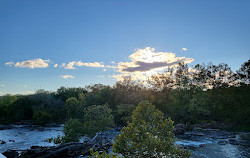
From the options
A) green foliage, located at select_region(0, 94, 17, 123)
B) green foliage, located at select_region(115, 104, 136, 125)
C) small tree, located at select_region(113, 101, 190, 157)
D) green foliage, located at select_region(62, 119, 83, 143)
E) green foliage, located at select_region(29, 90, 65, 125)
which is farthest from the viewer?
green foliage, located at select_region(29, 90, 65, 125)

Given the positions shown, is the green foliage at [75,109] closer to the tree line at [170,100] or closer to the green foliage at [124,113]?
the tree line at [170,100]

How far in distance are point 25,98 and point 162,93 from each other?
6794 centimetres

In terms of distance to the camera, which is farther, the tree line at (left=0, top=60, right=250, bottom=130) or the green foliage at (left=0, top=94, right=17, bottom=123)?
the green foliage at (left=0, top=94, right=17, bottom=123)

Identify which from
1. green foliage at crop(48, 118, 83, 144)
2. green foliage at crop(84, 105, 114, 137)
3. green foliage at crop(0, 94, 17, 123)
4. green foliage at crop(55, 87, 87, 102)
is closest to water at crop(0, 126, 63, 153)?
green foliage at crop(48, 118, 83, 144)

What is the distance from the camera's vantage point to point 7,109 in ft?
277

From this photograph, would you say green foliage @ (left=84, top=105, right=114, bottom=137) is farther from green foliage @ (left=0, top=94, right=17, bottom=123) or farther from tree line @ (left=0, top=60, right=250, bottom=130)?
green foliage @ (left=0, top=94, right=17, bottom=123)

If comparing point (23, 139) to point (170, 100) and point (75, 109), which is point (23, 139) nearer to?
point (75, 109)

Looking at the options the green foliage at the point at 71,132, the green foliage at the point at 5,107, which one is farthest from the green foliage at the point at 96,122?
the green foliage at the point at 5,107

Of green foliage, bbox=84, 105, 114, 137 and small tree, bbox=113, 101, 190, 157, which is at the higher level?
small tree, bbox=113, 101, 190, 157

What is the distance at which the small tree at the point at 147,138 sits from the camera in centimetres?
1053

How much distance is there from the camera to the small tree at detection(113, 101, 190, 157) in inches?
415

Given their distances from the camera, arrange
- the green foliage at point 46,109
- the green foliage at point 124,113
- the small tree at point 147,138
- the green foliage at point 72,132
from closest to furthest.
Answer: the small tree at point 147,138 < the green foliage at point 72,132 < the green foliage at point 124,113 < the green foliage at point 46,109

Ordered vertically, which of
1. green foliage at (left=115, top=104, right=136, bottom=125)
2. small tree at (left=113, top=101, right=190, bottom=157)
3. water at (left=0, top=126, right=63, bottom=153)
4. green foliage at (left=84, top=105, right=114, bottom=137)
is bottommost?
water at (left=0, top=126, right=63, bottom=153)

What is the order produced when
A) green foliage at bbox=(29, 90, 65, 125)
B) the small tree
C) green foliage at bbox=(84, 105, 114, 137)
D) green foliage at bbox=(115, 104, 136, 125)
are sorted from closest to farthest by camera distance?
the small tree → green foliage at bbox=(84, 105, 114, 137) → green foliage at bbox=(115, 104, 136, 125) → green foliage at bbox=(29, 90, 65, 125)
